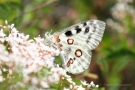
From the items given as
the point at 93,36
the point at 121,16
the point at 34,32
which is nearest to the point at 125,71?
the point at 121,16

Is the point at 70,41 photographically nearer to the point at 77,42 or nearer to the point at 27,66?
the point at 77,42

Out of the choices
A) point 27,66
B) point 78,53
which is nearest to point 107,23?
point 78,53

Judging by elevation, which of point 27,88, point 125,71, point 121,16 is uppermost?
point 121,16

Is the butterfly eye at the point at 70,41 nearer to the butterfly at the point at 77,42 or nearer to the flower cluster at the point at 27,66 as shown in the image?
the butterfly at the point at 77,42

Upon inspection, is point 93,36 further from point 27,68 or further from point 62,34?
point 27,68

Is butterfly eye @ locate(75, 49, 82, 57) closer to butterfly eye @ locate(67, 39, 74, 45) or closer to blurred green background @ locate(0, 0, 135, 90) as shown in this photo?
butterfly eye @ locate(67, 39, 74, 45)

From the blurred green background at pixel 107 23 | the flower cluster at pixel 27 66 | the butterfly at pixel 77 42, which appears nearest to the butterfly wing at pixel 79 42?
the butterfly at pixel 77 42
